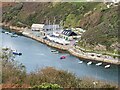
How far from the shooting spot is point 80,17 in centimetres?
1397

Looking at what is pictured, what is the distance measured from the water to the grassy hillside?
3.70 ft

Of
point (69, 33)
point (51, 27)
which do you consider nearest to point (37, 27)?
point (51, 27)

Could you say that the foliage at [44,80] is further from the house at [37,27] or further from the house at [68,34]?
the house at [37,27]

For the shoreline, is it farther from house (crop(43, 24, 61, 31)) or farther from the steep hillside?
the steep hillside

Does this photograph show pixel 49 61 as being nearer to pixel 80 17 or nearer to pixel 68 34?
pixel 68 34

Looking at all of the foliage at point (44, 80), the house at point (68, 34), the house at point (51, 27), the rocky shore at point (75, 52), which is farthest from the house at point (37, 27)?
the foliage at point (44, 80)

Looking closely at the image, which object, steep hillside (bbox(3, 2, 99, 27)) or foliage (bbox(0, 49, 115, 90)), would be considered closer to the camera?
foliage (bbox(0, 49, 115, 90))

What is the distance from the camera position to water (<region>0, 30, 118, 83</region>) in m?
7.84

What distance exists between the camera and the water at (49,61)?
7841 mm

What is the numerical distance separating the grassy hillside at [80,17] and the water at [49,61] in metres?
1.13

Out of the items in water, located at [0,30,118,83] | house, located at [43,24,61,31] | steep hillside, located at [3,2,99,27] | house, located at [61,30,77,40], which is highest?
steep hillside, located at [3,2,99,27]

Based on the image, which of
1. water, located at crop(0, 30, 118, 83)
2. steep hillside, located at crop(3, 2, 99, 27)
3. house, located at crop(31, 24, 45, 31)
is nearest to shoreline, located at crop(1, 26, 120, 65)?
water, located at crop(0, 30, 118, 83)

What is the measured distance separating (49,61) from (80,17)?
5.04 metres

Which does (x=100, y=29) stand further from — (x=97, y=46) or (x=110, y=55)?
(x=110, y=55)
